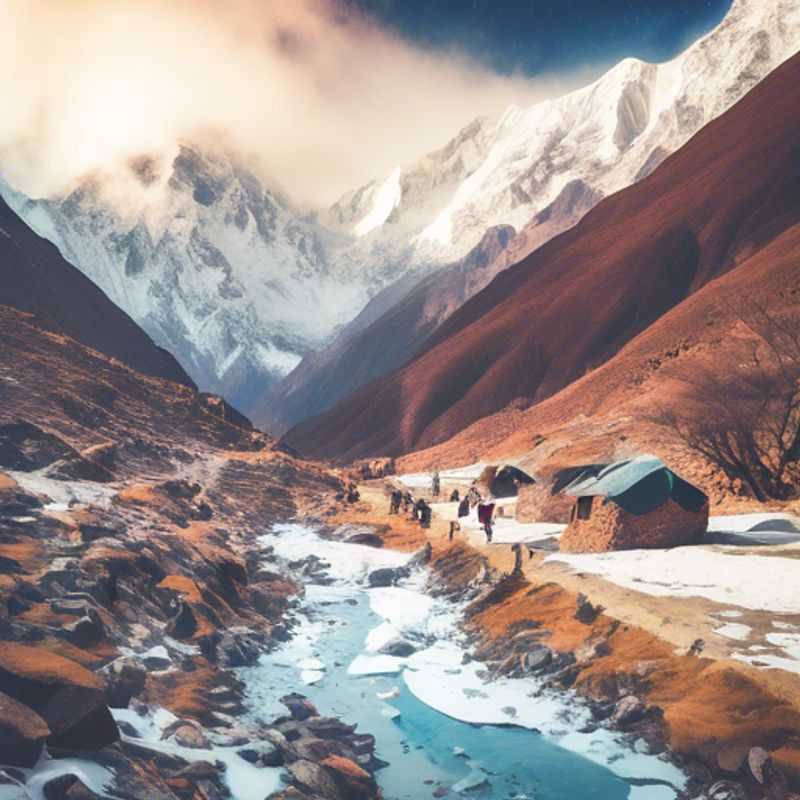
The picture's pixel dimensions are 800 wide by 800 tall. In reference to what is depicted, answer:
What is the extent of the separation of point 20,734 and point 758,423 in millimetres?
21694

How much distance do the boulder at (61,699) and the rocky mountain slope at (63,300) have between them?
51.2m

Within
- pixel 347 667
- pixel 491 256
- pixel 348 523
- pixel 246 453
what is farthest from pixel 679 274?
pixel 491 256

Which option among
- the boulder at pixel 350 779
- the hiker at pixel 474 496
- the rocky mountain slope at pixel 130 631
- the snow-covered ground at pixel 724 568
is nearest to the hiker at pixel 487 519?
the snow-covered ground at pixel 724 568

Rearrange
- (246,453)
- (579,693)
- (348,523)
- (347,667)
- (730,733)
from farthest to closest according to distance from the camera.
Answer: (246,453)
(348,523)
(347,667)
(579,693)
(730,733)

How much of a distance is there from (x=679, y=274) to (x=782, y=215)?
31.6 ft

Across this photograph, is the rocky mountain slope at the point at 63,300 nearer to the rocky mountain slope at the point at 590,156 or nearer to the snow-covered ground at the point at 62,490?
the snow-covered ground at the point at 62,490

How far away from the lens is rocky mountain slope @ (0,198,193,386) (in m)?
63.4

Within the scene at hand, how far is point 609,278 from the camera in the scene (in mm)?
73312

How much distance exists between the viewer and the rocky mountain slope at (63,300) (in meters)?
63.4

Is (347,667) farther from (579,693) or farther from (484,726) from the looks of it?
(579,693)

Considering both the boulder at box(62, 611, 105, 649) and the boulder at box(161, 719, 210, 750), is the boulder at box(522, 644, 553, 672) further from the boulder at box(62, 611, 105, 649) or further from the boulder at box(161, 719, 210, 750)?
the boulder at box(62, 611, 105, 649)

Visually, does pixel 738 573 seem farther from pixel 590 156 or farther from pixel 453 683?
pixel 590 156

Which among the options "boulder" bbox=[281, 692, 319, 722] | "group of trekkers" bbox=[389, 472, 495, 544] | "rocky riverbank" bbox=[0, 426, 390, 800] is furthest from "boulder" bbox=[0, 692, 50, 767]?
"group of trekkers" bbox=[389, 472, 495, 544]

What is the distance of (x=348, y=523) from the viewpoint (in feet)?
111
